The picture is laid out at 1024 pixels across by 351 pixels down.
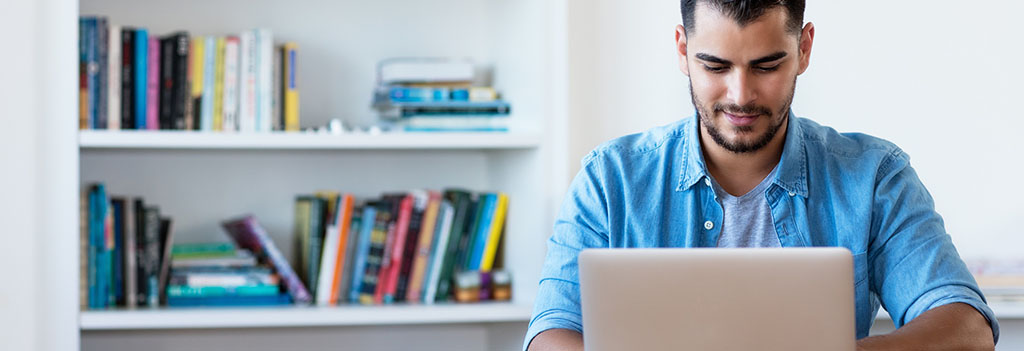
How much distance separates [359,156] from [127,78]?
552mm

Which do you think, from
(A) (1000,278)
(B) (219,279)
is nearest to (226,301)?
(B) (219,279)

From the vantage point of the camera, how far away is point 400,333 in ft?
7.98

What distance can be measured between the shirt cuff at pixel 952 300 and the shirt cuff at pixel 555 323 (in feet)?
1.43

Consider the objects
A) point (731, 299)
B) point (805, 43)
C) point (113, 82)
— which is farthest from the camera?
point (113, 82)

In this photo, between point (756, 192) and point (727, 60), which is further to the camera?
point (756, 192)

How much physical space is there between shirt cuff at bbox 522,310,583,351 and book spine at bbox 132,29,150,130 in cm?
107

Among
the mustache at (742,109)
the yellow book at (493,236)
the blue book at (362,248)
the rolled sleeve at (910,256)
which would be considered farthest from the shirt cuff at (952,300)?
the blue book at (362,248)

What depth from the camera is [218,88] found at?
7.02 feet

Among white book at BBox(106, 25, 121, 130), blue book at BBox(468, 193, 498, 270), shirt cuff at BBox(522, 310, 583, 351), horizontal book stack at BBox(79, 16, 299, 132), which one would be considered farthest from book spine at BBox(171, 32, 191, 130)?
shirt cuff at BBox(522, 310, 583, 351)

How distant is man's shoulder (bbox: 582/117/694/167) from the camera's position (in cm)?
157

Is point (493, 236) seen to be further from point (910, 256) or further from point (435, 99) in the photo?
point (910, 256)
